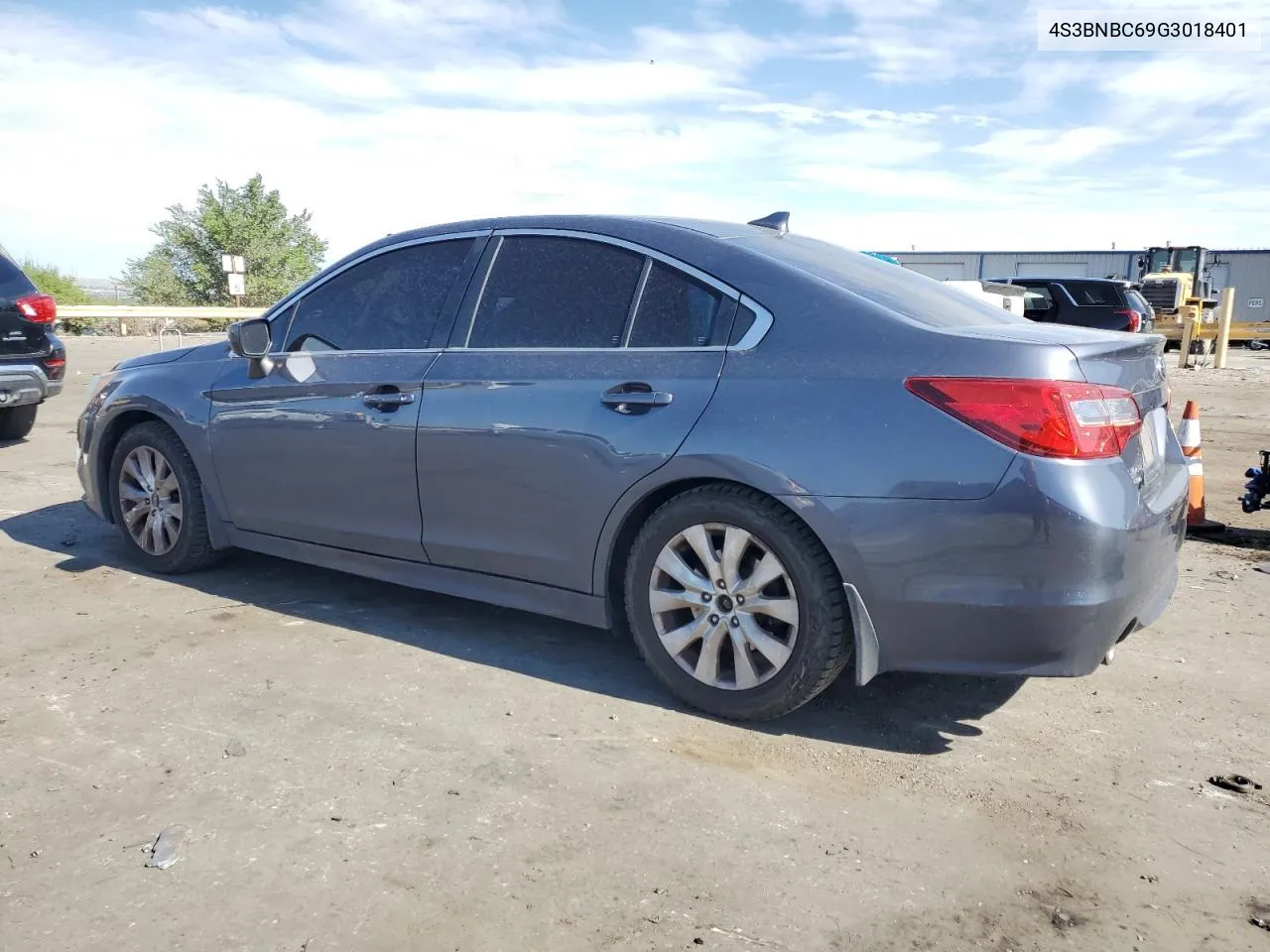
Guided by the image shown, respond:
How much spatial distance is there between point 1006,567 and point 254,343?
10.7ft

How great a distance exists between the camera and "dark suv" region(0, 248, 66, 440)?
340 inches

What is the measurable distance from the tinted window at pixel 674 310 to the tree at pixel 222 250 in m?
50.4

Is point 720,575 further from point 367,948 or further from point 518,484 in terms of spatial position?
point 367,948

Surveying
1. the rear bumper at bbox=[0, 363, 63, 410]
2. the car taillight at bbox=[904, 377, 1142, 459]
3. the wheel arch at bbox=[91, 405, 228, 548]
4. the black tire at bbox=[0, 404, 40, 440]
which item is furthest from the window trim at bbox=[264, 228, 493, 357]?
the black tire at bbox=[0, 404, 40, 440]

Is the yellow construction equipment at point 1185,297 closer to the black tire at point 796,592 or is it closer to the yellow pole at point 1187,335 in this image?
the yellow pole at point 1187,335

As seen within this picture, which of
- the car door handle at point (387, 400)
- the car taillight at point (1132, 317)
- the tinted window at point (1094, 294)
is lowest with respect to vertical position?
the car door handle at point (387, 400)

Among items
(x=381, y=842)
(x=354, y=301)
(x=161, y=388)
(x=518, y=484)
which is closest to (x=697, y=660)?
(x=518, y=484)

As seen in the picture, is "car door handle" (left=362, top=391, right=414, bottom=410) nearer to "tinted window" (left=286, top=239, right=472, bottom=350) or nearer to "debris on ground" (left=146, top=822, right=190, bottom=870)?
"tinted window" (left=286, top=239, right=472, bottom=350)

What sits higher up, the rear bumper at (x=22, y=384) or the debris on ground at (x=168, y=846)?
the rear bumper at (x=22, y=384)

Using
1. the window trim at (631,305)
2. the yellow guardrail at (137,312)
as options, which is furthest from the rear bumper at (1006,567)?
the yellow guardrail at (137,312)

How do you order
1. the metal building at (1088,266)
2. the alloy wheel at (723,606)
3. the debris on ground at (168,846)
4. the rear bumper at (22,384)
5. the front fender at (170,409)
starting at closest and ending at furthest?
the debris on ground at (168,846)
the alloy wheel at (723,606)
the front fender at (170,409)
the rear bumper at (22,384)
the metal building at (1088,266)

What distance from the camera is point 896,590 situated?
3195mm

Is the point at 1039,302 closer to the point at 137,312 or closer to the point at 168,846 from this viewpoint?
the point at 137,312

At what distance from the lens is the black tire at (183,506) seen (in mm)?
5031
